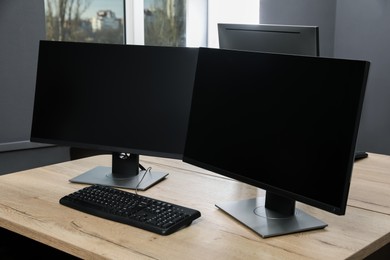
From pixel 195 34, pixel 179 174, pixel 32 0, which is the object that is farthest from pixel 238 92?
pixel 195 34

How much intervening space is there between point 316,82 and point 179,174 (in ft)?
2.45

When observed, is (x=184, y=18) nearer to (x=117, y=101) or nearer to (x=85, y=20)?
(x=85, y=20)

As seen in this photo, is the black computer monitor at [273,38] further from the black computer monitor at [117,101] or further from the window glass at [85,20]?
the window glass at [85,20]

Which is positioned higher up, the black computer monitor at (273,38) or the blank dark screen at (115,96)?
the black computer monitor at (273,38)

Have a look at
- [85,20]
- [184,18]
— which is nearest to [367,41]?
[184,18]

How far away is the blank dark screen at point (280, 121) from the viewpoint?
3.66ft

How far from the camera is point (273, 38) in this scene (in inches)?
71.4

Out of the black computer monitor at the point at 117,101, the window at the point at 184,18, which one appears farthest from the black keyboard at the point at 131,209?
the window at the point at 184,18

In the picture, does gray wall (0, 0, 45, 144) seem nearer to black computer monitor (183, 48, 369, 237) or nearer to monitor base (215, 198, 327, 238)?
black computer monitor (183, 48, 369, 237)

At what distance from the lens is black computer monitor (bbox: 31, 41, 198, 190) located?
1.58m

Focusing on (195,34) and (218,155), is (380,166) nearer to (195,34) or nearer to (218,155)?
(218,155)

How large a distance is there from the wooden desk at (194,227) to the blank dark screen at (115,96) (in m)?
0.15

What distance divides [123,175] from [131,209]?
337 mm

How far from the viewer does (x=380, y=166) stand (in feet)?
6.35
